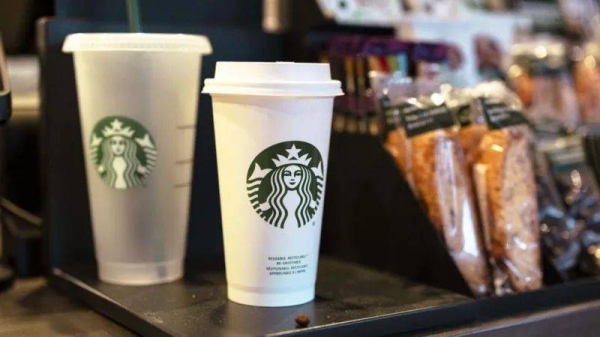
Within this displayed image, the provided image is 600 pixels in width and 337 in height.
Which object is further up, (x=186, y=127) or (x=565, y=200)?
(x=186, y=127)

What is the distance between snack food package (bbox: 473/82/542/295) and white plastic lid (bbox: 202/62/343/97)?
260 mm

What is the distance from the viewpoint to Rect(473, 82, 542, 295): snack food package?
95cm

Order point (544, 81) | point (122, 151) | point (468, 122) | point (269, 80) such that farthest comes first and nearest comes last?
point (544, 81) < point (468, 122) < point (122, 151) < point (269, 80)

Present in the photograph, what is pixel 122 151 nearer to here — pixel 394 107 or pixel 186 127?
pixel 186 127

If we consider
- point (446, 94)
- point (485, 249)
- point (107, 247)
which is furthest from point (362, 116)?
point (107, 247)

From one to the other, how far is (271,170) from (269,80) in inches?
3.6

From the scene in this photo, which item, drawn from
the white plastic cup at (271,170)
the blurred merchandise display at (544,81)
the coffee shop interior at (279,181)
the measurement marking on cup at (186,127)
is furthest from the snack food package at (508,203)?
the blurred merchandise display at (544,81)

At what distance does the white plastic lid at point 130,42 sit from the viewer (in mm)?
890

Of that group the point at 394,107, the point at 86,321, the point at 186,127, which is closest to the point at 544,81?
the point at 394,107

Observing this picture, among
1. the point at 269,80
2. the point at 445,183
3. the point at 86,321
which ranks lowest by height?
the point at 86,321

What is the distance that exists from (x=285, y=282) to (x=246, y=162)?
0.44ft

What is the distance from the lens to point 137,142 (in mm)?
909

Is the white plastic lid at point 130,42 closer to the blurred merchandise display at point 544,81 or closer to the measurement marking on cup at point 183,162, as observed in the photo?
the measurement marking on cup at point 183,162

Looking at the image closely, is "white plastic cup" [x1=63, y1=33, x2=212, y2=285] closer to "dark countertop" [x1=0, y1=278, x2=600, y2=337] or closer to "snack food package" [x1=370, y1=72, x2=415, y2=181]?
"dark countertop" [x1=0, y1=278, x2=600, y2=337]
